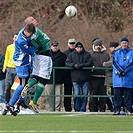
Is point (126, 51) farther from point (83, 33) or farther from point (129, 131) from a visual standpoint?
point (83, 33)

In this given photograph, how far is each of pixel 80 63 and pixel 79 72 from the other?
237 mm

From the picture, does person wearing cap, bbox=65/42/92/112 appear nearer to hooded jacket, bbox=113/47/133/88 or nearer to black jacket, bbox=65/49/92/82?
black jacket, bbox=65/49/92/82

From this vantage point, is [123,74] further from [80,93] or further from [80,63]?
[80,93]

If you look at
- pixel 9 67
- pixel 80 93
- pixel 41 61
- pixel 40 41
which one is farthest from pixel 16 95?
pixel 80 93

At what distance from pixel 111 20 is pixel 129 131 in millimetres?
20918

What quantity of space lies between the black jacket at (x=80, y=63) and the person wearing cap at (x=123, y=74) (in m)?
2.01

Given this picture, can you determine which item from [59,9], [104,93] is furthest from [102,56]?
[59,9]

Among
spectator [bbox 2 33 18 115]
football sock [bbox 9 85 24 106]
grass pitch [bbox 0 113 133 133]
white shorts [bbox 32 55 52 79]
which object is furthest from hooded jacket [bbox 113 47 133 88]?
spectator [bbox 2 33 18 115]

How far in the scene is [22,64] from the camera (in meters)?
19.3

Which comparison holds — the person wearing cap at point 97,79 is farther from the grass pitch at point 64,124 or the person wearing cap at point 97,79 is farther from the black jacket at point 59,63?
the grass pitch at point 64,124

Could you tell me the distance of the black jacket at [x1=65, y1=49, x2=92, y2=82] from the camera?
22859mm

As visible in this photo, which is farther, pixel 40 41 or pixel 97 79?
pixel 97 79

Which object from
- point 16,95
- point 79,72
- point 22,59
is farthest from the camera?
point 79,72

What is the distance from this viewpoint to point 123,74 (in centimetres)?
2084
